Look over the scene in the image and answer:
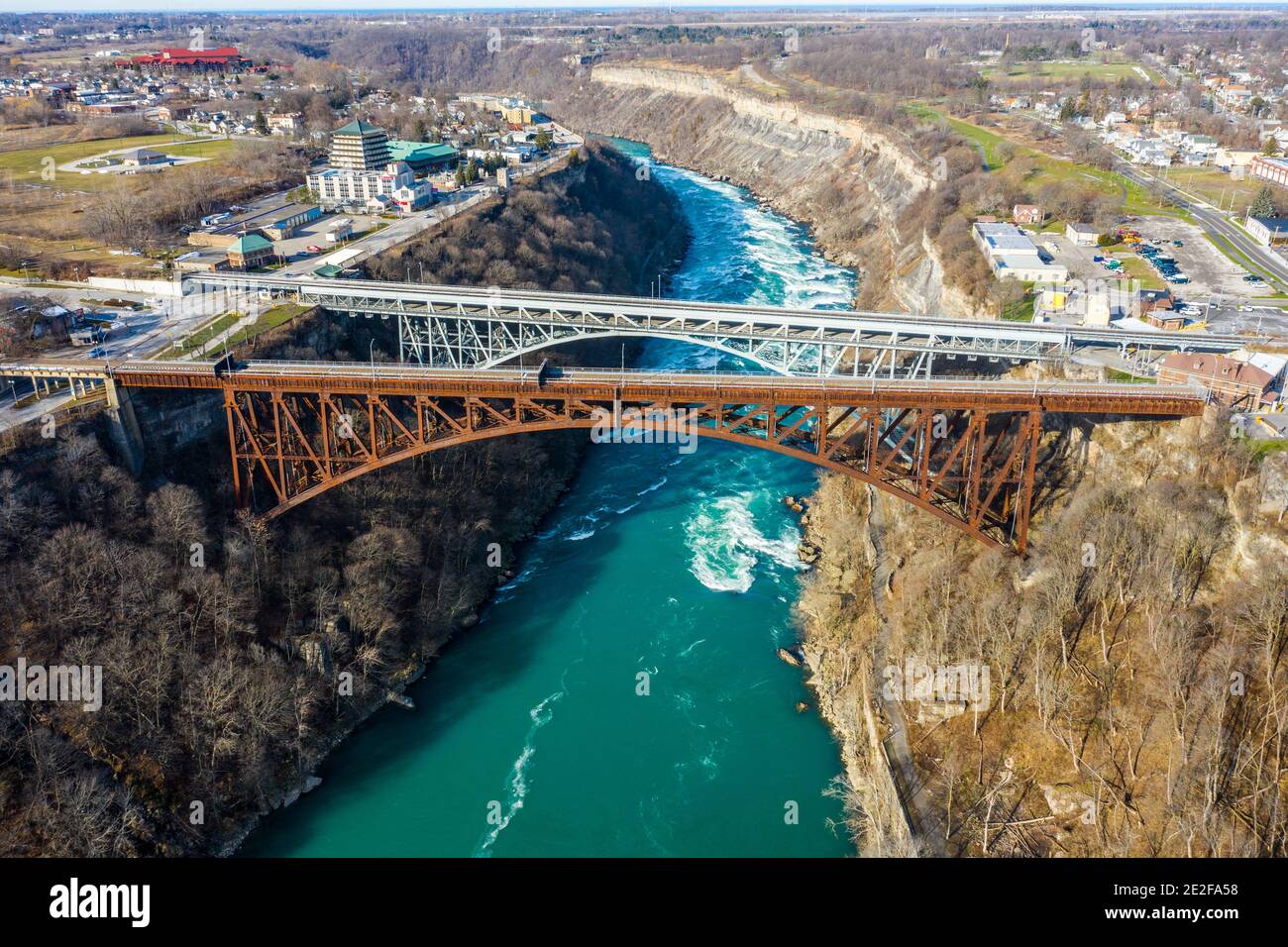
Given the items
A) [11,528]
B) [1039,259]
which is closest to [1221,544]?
[1039,259]

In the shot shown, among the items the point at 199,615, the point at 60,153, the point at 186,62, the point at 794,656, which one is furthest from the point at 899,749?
the point at 186,62

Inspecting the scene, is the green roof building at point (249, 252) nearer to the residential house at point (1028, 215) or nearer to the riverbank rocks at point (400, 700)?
the riverbank rocks at point (400, 700)

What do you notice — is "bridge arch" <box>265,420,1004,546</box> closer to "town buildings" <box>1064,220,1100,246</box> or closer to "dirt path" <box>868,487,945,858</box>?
"dirt path" <box>868,487,945,858</box>

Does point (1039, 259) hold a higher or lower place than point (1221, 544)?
higher

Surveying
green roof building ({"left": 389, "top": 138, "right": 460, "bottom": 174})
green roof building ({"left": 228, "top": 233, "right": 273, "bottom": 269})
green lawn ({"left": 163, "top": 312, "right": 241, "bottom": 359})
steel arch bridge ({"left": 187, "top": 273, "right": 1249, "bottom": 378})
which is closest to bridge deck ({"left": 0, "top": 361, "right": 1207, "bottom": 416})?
green lawn ({"left": 163, "top": 312, "right": 241, "bottom": 359})

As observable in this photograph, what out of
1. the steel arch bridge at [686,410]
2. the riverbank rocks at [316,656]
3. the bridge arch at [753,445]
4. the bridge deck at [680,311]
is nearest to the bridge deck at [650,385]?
the steel arch bridge at [686,410]

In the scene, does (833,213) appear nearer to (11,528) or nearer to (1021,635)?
(1021,635)
